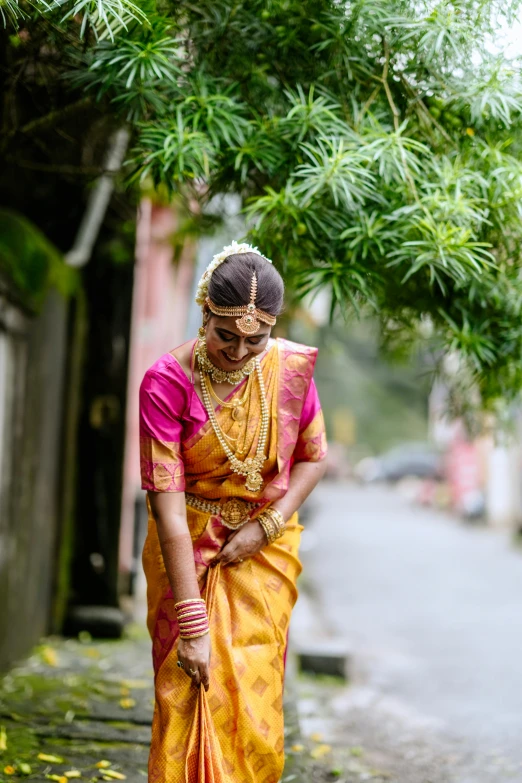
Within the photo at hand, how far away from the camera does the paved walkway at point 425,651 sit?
5.30 m

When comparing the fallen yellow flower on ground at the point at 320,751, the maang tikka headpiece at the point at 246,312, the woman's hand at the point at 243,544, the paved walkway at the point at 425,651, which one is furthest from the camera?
the paved walkway at the point at 425,651

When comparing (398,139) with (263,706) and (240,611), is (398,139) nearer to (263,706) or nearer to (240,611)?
(240,611)

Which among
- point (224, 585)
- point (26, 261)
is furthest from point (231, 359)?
point (26, 261)

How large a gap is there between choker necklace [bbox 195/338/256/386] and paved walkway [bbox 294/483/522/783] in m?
2.62

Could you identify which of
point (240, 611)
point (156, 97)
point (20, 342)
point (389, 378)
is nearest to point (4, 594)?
point (20, 342)

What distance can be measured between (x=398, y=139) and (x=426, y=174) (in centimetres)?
Result: 20

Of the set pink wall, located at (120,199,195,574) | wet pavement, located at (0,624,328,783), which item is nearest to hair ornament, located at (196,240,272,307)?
wet pavement, located at (0,624,328,783)

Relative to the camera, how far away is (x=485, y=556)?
15.2m

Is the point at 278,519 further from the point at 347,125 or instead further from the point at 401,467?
the point at 401,467

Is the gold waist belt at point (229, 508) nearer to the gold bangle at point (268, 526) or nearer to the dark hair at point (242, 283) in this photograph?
the gold bangle at point (268, 526)

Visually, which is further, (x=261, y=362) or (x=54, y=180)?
(x=54, y=180)

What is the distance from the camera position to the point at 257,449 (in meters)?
3.18

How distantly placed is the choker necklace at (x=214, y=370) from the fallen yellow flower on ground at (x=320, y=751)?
8.22 ft

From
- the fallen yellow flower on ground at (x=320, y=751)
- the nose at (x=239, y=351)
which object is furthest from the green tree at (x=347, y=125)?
the fallen yellow flower on ground at (x=320, y=751)
